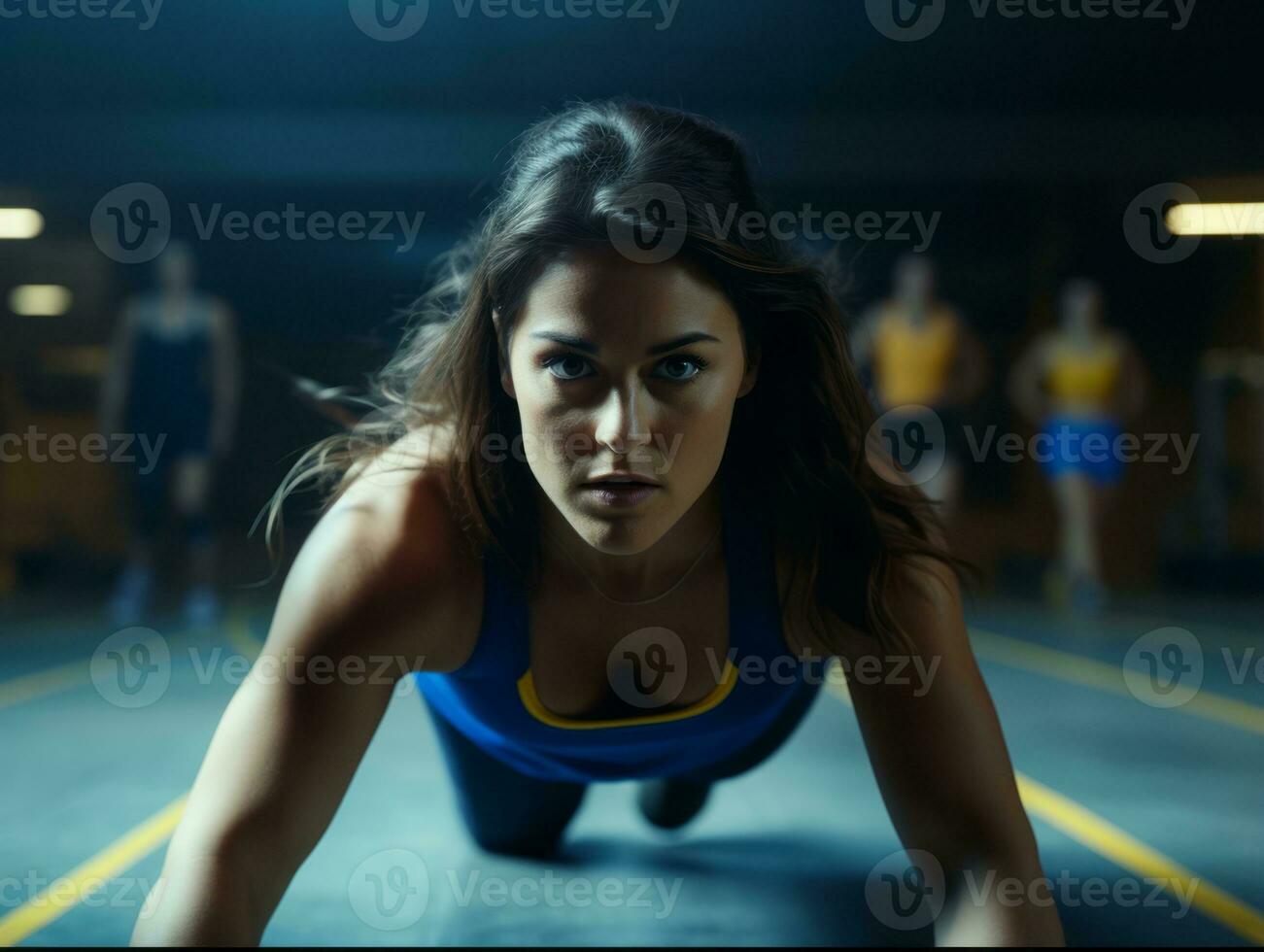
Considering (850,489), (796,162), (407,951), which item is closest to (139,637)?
(407,951)

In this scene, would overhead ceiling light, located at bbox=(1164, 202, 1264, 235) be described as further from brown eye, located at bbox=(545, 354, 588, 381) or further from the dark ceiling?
brown eye, located at bbox=(545, 354, 588, 381)

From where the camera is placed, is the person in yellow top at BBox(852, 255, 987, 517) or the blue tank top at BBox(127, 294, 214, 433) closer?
the blue tank top at BBox(127, 294, 214, 433)

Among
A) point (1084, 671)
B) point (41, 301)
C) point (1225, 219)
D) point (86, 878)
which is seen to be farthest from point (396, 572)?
point (1225, 219)

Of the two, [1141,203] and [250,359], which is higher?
[1141,203]

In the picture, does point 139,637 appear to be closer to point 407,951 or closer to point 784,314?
point 407,951

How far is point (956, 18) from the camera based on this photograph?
430 cm

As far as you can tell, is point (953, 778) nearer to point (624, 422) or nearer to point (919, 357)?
point (624, 422)

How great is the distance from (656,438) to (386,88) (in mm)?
4744

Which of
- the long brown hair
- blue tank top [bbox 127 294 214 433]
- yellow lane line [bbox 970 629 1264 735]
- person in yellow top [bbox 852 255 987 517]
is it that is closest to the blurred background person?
blue tank top [bbox 127 294 214 433]

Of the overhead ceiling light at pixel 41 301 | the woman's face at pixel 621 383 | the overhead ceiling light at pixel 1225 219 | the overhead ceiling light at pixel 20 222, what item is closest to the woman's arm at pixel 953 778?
the woman's face at pixel 621 383

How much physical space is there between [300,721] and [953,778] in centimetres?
53

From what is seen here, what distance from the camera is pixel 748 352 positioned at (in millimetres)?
982

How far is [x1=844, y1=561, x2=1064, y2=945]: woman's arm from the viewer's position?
0.86m

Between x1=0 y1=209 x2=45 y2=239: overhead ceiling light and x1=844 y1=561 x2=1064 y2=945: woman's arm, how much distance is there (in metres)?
5.58
